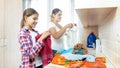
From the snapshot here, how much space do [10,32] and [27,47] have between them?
1.25 meters

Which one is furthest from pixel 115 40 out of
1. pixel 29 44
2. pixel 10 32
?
pixel 10 32

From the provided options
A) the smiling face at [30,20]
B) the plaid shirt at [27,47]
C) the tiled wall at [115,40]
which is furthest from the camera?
the smiling face at [30,20]

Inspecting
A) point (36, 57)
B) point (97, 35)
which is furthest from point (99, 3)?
point (97, 35)

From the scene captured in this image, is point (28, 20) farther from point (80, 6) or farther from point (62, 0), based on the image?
point (62, 0)

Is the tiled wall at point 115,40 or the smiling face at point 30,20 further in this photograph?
the smiling face at point 30,20

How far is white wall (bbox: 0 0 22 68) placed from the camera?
8.46ft

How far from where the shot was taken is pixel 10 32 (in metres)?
2.63

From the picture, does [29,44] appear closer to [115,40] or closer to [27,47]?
[27,47]

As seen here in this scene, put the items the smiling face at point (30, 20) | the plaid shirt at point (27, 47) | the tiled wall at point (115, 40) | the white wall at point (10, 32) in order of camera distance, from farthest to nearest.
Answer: the white wall at point (10, 32), the smiling face at point (30, 20), the plaid shirt at point (27, 47), the tiled wall at point (115, 40)

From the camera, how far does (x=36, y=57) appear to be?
167 centimetres

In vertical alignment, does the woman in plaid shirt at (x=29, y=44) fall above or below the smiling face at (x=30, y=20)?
below

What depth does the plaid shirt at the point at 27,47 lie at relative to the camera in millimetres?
1495

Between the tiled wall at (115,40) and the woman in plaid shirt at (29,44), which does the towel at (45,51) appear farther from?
the tiled wall at (115,40)

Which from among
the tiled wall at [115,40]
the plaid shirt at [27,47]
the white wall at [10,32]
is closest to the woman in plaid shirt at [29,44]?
the plaid shirt at [27,47]
